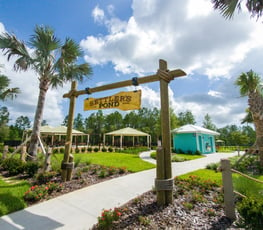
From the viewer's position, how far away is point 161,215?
256cm

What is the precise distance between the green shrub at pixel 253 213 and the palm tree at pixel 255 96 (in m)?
6.08

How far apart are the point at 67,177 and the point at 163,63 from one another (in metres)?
4.30

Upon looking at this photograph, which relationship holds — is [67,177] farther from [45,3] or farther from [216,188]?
[45,3]

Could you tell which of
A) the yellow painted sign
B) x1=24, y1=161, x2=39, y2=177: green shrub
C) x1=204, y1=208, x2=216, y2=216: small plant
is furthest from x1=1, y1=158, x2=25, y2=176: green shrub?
x1=204, y1=208, x2=216, y2=216: small plant

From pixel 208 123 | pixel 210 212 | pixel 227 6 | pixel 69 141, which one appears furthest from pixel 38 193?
pixel 208 123

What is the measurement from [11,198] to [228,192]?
14.7ft

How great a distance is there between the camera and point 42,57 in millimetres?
6301

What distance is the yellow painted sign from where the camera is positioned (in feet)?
11.5

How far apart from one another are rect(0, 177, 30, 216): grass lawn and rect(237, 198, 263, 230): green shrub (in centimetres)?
391

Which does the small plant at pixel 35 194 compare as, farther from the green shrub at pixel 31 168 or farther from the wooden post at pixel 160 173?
the wooden post at pixel 160 173

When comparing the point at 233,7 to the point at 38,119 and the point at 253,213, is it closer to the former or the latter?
the point at 253,213

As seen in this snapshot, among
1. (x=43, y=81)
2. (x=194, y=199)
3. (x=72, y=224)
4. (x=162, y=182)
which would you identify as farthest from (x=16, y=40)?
(x=194, y=199)

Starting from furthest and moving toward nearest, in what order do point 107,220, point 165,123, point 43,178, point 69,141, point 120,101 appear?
point 69,141
point 43,178
point 120,101
point 165,123
point 107,220

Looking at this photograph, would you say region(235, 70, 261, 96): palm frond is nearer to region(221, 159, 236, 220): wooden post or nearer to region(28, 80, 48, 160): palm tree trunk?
region(221, 159, 236, 220): wooden post
